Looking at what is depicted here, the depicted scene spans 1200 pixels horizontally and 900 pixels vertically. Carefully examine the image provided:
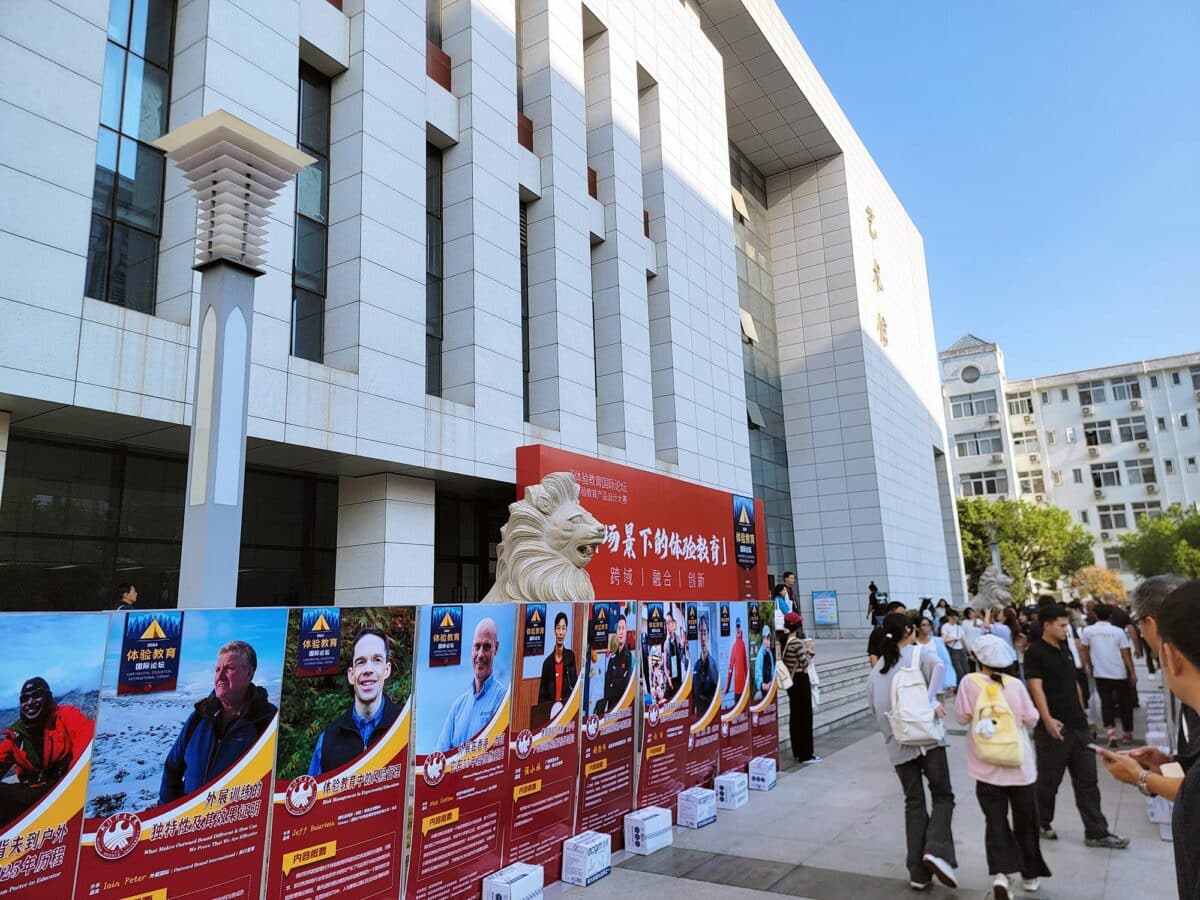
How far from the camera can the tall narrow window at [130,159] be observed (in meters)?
8.08

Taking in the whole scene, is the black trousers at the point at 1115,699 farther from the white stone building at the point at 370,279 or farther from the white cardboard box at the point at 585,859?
the white stone building at the point at 370,279

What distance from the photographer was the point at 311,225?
10234 millimetres

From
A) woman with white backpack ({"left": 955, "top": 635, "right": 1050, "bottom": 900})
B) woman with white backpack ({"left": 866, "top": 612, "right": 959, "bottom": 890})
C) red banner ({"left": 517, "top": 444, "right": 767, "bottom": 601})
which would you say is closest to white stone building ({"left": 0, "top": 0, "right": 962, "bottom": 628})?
red banner ({"left": 517, "top": 444, "right": 767, "bottom": 601})

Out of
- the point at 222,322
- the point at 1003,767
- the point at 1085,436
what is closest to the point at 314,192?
the point at 222,322

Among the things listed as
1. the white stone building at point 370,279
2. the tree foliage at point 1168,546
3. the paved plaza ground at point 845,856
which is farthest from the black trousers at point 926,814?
the tree foliage at point 1168,546

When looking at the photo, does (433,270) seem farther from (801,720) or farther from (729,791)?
(729,791)

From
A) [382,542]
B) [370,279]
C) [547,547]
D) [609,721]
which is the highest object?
[370,279]

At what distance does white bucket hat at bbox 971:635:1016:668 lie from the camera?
476cm

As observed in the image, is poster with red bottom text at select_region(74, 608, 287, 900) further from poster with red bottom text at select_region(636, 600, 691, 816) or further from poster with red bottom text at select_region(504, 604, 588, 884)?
poster with red bottom text at select_region(636, 600, 691, 816)

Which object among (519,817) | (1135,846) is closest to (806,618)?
(1135,846)

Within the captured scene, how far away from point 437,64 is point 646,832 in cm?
1112

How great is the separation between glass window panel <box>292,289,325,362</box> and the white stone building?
3 cm

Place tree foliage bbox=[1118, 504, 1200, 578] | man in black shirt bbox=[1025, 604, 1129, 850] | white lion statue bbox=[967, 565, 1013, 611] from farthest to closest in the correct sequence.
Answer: tree foliage bbox=[1118, 504, 1200, 578] < white lion statue bbox=[967, 565, 1013, 611] < man in black shirt bbox=[1025, 604, 1129, 850]

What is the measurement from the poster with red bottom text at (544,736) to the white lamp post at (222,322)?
6.02ft
